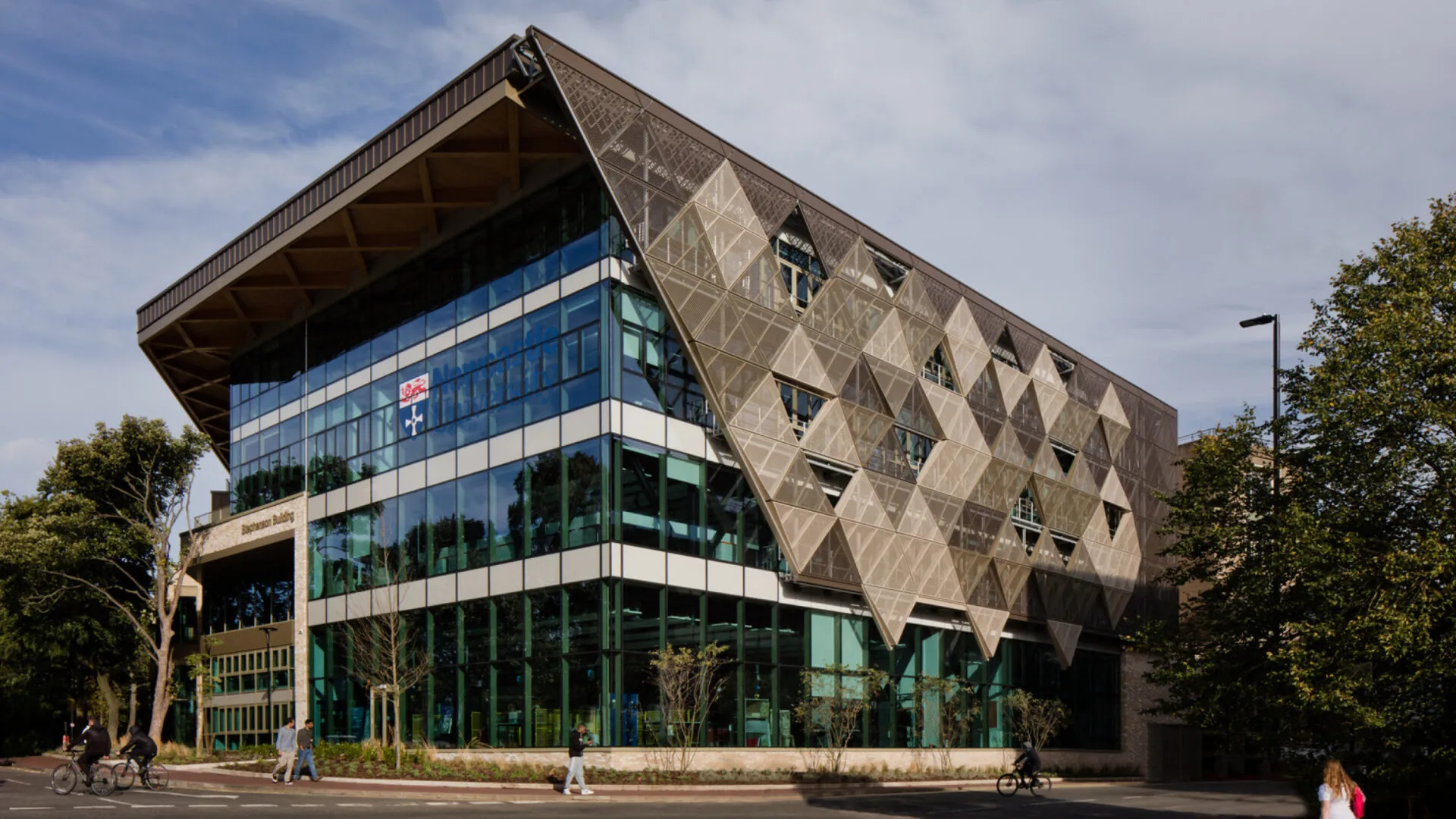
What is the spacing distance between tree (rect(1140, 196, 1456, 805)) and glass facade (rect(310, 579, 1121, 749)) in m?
15.2

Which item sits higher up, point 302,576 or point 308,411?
point 308,411

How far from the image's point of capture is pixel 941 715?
44344 millimetres

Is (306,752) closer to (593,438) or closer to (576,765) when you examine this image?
(576,765)

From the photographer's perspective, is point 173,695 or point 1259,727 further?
point 173,695

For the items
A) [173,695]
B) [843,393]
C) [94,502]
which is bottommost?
[173,695]

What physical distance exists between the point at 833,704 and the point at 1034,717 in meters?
13.0

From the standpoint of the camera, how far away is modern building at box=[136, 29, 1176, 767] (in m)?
34.9

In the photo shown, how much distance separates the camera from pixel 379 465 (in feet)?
140

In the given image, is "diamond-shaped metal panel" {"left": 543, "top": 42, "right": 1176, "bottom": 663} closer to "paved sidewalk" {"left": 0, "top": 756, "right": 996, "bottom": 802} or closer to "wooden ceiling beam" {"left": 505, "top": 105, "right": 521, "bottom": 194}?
"wooden ceiling beam" {"left": 505, "top": 105, "right": 521, "bottom": 194}

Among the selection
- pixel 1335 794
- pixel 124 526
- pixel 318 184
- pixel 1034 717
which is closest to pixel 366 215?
pixel 318 184

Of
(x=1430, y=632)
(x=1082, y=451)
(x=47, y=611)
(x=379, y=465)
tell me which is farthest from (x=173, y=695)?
(x=1430, y=632)

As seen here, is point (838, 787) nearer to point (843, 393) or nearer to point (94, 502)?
point (843, 393)

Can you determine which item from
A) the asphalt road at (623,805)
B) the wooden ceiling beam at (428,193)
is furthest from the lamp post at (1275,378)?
the wooden ceiling beam at (428,193)

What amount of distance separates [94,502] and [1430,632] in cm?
4948
